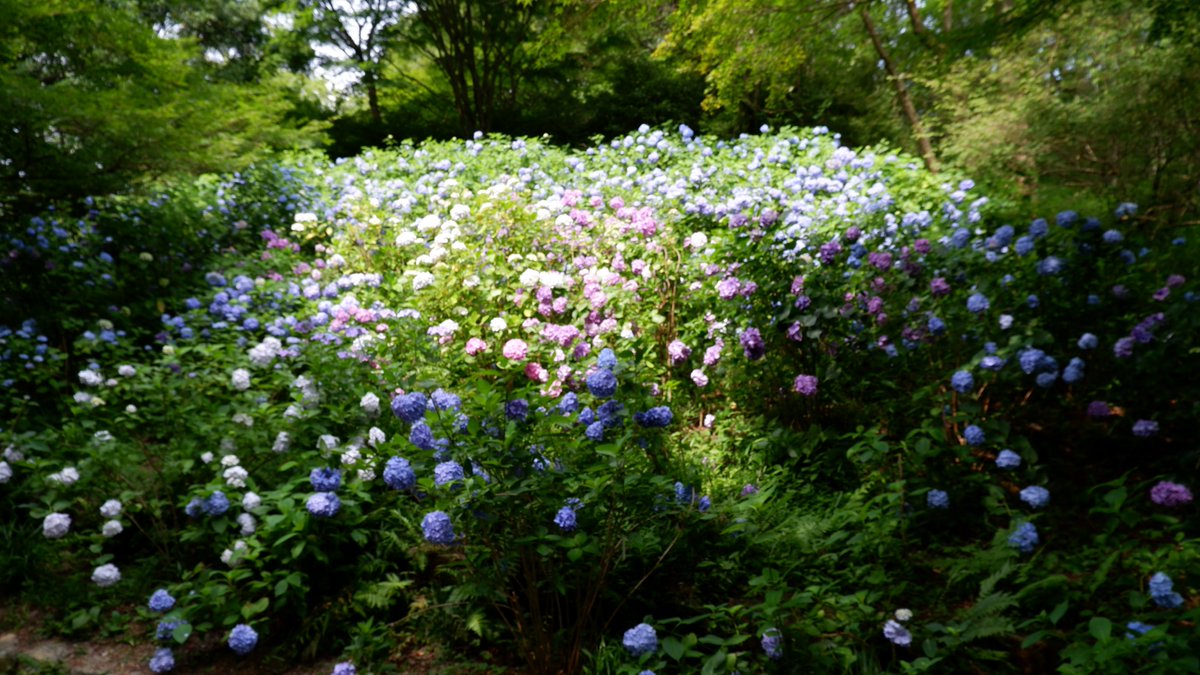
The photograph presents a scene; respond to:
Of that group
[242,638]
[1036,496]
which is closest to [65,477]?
[242,638]

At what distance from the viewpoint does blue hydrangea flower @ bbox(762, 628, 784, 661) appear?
6.57 feet

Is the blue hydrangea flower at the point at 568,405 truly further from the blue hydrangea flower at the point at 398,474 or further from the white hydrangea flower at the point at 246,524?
the white hydrangea flower at the point at 246,524

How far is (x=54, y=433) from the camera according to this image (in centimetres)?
317

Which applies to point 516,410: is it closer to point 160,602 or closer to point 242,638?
point 242,638

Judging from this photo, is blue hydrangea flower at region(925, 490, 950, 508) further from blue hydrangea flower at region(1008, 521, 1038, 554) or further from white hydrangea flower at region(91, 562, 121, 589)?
white hydrangea flower at region(91, 562, 121, 589)

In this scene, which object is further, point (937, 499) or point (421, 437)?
point (937, 499)

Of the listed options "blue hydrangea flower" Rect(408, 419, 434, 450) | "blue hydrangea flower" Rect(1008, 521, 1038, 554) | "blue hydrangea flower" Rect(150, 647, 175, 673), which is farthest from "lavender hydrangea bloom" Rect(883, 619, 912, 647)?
"blue hydrangea flower" Rect(150, 647, 175, 673)

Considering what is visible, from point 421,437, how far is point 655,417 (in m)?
0.70

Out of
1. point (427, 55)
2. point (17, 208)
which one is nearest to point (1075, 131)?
point (17, 208)

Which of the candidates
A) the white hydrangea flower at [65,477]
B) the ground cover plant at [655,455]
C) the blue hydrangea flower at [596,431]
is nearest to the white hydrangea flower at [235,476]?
the ground cover plant at [655,455]

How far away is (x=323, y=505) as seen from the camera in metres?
2.35

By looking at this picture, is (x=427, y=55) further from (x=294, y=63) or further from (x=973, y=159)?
(x=973, y=159)

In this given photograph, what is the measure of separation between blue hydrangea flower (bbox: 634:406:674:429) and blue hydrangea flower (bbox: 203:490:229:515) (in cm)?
146

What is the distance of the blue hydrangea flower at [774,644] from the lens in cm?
200
